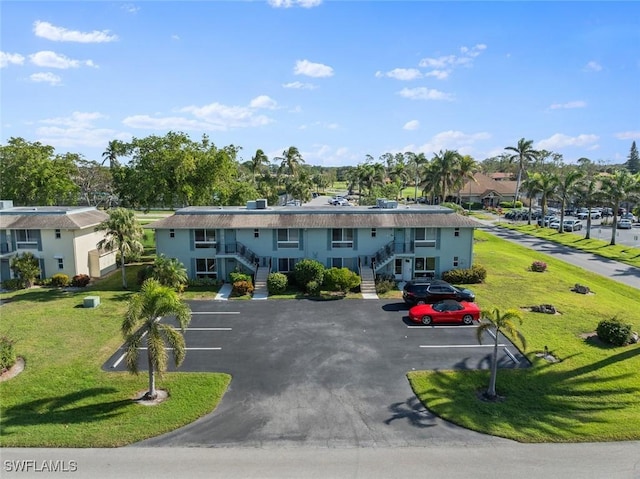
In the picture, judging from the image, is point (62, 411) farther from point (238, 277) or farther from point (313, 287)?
point (313, 287)

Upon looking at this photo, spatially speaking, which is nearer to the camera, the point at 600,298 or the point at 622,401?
the point at 622,401

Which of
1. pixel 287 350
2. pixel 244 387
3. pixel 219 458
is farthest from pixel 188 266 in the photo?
pixel 219 458

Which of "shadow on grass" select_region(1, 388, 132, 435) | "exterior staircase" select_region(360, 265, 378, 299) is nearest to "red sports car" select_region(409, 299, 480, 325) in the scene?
"exterior staircase" select_region(360, 265, 378, 299)

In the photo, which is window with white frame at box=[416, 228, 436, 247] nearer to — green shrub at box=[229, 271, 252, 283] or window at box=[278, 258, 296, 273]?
window at box=[278, 258, 296, 273]

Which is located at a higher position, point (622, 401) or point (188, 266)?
point (188, 266)

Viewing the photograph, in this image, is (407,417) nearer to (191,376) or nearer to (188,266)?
(191,376)

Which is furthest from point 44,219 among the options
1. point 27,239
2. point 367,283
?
point 367,283
